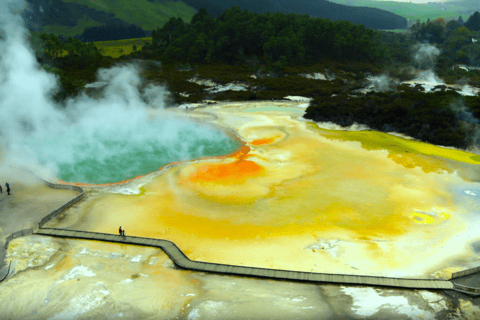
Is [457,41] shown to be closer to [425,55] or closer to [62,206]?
[425,55]

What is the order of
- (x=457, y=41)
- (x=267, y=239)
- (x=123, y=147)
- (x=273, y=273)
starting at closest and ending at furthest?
(x=273, y=273) < (x=267, y=239) < (x=123, y=147) < (x=457, y=41)

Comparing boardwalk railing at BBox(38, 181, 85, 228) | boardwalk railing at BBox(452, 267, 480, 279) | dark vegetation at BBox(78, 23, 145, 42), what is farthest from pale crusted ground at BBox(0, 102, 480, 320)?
dark vegetation at BBox(78, 23, 145, 42)

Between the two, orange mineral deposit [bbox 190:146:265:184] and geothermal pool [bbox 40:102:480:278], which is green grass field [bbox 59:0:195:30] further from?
geothermal pool [bbox 40:102:480:278]

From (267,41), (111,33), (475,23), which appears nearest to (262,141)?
(267,41)

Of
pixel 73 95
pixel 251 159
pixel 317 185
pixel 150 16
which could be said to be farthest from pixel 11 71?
pixel 150 16

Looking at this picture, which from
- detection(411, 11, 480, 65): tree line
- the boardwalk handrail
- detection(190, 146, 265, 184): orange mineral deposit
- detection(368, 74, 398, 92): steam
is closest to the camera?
the boardwalk handrail

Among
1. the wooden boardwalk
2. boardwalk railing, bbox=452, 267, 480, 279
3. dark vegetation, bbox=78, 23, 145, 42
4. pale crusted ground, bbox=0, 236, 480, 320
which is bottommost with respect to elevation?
pale crusted ground, bbox=0, 236, 480, 320
